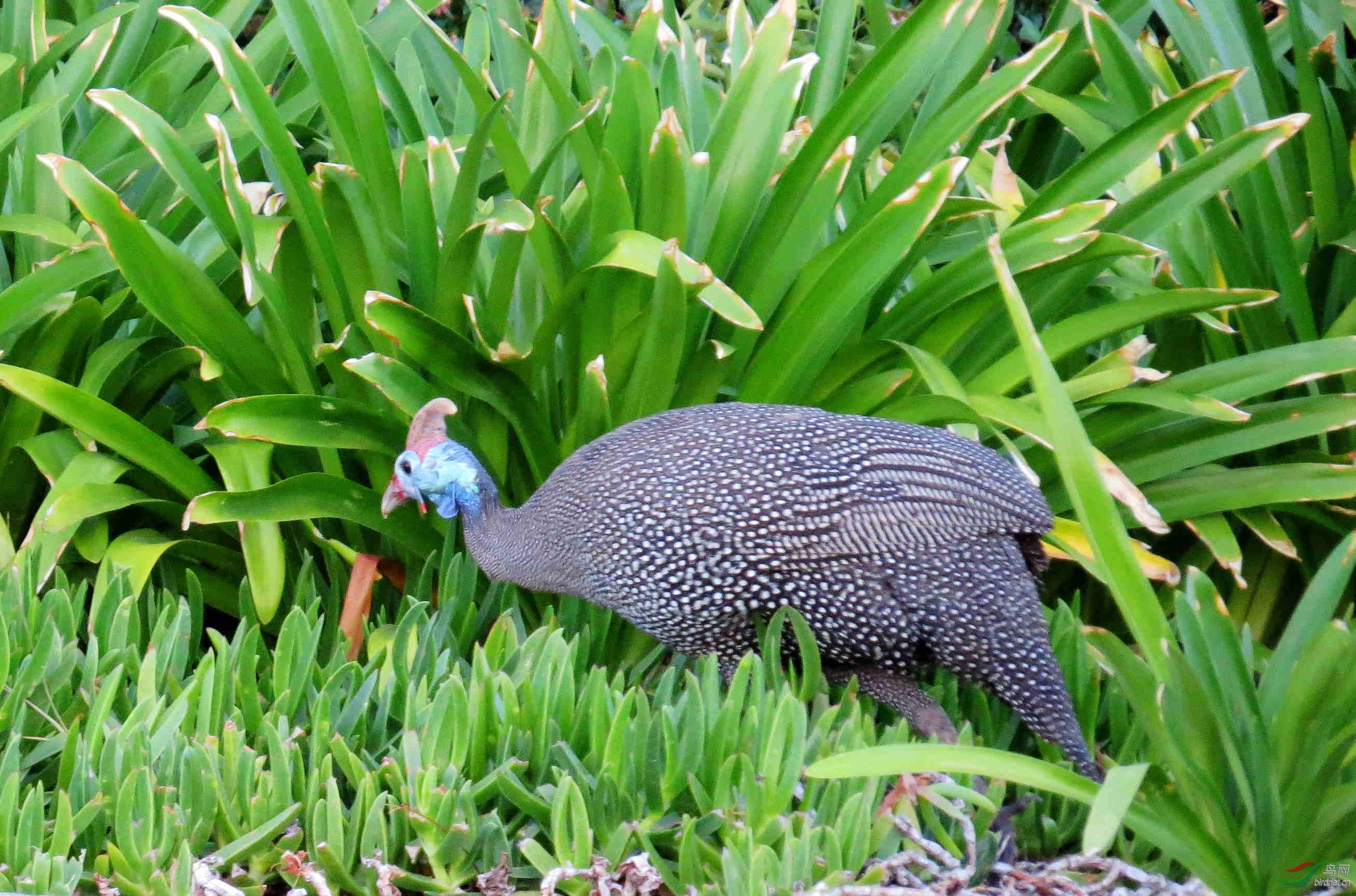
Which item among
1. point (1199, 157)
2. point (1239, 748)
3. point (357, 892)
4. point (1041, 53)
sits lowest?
point (357, 892)

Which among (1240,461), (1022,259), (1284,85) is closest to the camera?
(1022,259)

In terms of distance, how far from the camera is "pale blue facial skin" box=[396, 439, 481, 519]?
250cm

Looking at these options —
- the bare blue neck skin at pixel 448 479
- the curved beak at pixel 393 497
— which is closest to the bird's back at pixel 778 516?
the bare blue neck skin at pixel 448 479

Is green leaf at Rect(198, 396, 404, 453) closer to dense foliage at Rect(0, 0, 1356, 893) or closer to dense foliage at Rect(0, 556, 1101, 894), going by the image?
dense foliage at Rect(0, 0, 1356, 893)

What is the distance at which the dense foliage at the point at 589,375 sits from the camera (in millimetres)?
1905

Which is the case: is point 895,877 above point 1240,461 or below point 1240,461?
below

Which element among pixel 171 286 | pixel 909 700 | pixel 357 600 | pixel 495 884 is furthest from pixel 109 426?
pixel 909 700

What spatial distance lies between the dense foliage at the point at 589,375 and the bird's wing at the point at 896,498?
7.7 inches

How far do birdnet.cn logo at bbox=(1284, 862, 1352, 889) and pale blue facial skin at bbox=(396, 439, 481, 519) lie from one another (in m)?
1.48

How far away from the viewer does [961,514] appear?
2211 millimetres

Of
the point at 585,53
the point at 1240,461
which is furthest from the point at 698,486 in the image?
the point at 585,53

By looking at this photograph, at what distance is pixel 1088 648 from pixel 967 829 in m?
0.68

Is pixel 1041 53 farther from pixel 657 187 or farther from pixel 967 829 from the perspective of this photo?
pixel 967 829

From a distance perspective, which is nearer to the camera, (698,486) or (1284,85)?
(698,486)
